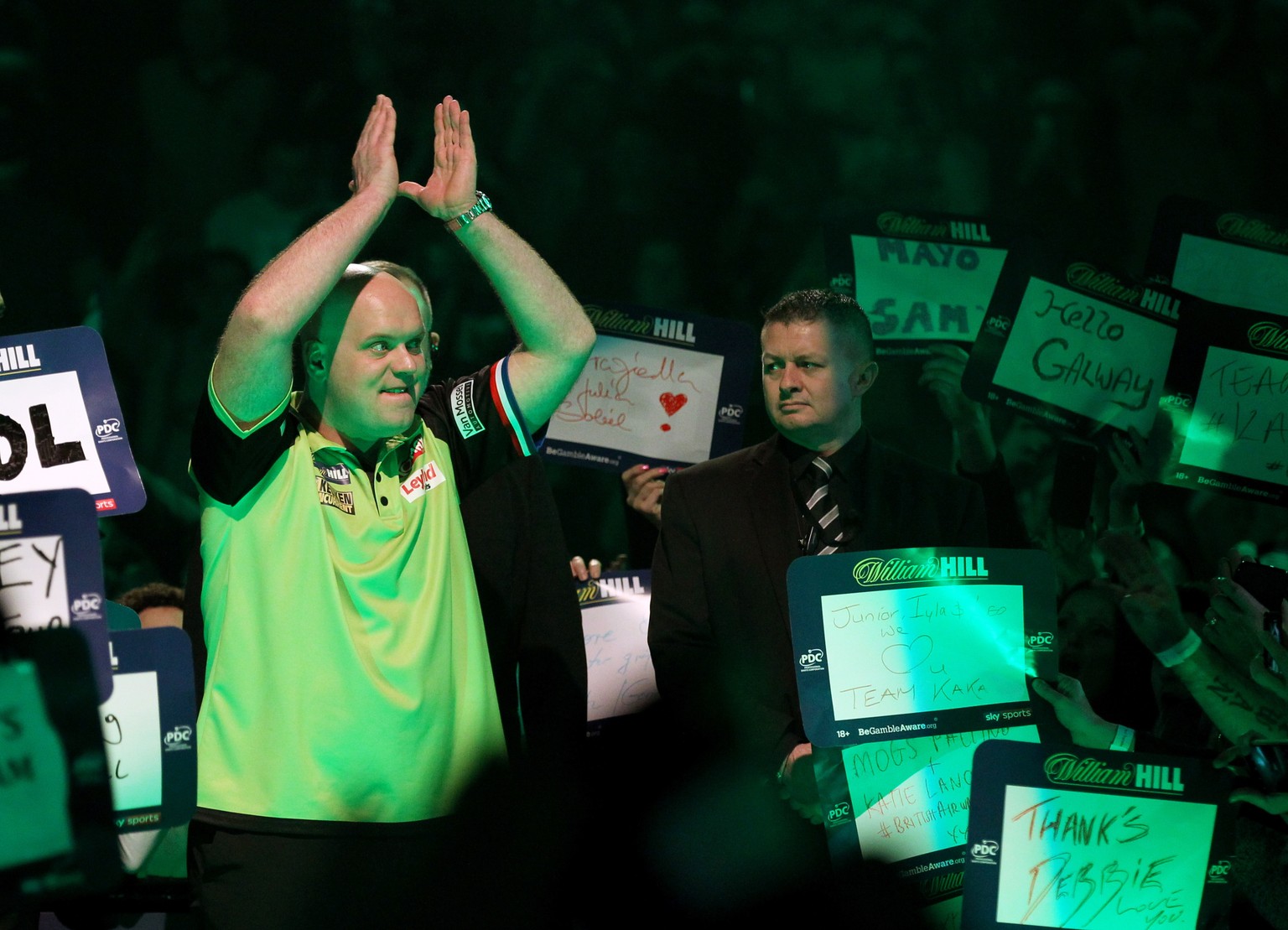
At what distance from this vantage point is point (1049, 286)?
3.50 meters

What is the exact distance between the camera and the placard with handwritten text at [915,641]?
7.95ft

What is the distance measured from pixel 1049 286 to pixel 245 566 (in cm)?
226

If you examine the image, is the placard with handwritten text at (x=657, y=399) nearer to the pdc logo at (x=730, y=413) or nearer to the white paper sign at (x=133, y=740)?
the pdc logo at (x=730, y=413)

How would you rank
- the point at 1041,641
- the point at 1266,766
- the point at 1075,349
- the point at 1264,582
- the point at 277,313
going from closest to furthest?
the point at 277,313
the point at 1266,766
the point at 1041,641
the point at 1264,582
the point at 1075,349

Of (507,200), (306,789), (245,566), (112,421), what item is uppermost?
(507,200)

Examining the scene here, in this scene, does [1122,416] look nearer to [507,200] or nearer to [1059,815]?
[1059,815]

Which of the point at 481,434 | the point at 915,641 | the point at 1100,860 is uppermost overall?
the point at 481,434

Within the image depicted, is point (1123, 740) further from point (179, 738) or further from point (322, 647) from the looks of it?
point (179, 738)

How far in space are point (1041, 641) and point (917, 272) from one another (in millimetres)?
1423

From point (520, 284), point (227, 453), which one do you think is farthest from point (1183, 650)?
point (227, 453)

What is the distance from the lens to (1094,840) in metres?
2.24

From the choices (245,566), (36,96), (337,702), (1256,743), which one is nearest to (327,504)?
(245,566)

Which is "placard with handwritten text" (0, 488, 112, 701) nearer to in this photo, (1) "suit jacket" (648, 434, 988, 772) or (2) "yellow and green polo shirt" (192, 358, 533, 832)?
(2) "yellow and green polo shirt" (192, 358, 533, 832)

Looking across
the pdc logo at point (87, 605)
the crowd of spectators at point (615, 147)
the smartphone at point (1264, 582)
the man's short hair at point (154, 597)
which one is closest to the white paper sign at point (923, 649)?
the smartphone at point (1264, 582)
